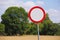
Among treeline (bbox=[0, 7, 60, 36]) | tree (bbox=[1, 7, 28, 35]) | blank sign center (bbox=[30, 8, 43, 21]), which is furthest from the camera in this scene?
tree (bbox=[1, 7, 28, 35])

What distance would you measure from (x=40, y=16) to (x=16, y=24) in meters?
44.2

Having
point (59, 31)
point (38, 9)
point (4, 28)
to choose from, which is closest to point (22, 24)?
point (4, 28)

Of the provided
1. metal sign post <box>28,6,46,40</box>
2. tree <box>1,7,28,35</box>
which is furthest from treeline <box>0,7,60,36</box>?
metal sign post <box>28,6,46,40</box>

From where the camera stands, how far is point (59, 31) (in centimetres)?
4725

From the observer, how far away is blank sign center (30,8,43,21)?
237 inches

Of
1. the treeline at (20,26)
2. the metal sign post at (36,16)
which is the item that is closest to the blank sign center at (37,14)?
the metal sign post at (36,16)

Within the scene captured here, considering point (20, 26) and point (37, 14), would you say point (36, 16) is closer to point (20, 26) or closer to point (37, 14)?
point (37, 14)

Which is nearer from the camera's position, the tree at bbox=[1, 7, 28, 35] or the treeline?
the treeline

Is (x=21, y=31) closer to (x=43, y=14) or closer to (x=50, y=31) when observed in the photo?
(x=50, y=31)

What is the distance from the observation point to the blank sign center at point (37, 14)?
6.03 m

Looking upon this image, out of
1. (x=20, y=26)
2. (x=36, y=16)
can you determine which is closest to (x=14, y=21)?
(x=20, y=26)

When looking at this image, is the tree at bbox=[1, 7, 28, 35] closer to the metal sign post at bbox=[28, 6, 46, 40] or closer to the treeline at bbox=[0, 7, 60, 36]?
the treeline at bbox=[0, 7, 60, 36]

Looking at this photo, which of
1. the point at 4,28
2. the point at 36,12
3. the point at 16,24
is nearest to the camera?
the point at 36,12

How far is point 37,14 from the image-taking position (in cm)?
599
